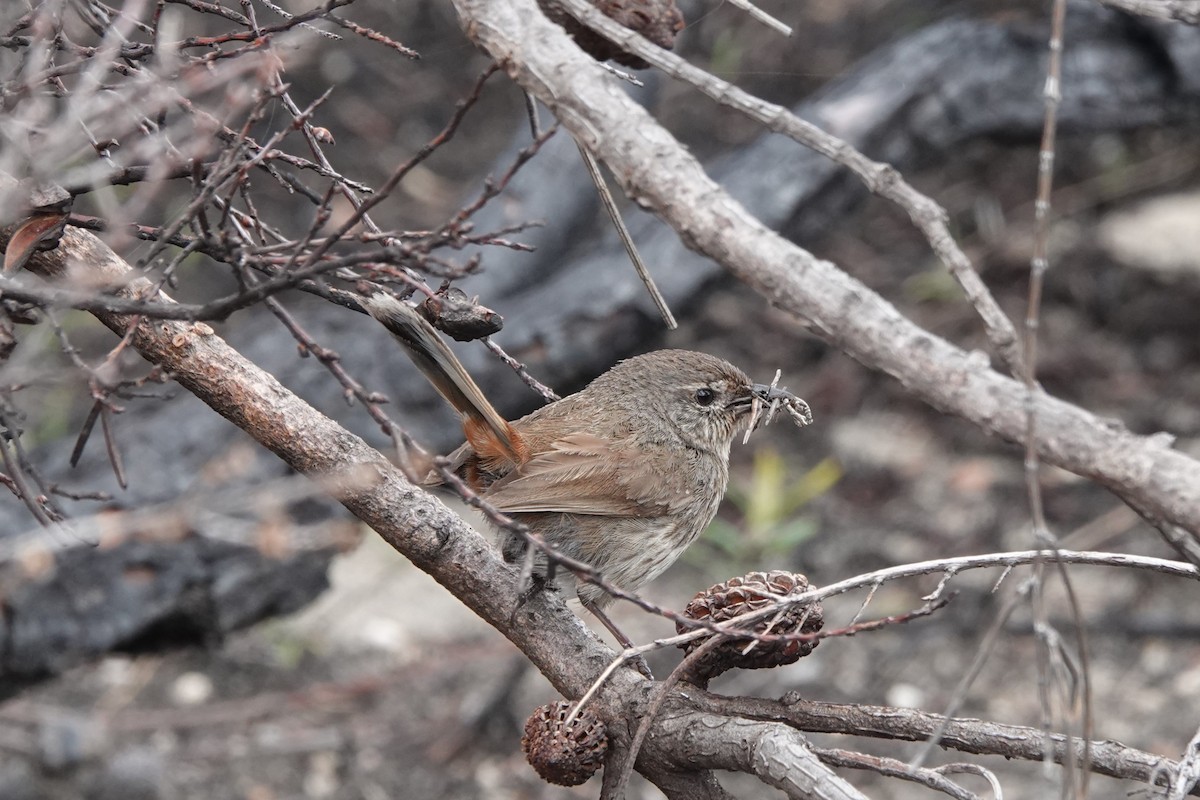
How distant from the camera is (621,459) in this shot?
381cm

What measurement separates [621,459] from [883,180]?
2.17 meters

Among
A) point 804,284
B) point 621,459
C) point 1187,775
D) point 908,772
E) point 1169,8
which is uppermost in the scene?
point 1169,8

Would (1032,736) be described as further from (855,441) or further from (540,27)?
(855,441)

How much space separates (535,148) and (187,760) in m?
4.00

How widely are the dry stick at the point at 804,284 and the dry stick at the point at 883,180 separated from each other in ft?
0.06

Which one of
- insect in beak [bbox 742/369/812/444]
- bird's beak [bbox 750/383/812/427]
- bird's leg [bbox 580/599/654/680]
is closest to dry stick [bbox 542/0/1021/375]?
bird's leg [bbox 580/599/654/680]

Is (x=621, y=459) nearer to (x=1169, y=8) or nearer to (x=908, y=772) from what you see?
(x=908, y=772)

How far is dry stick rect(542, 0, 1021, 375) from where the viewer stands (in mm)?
1596

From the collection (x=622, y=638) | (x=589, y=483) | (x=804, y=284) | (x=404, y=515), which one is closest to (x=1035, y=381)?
(x=804, y=284)

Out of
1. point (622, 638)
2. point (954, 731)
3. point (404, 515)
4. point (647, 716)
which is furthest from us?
point (622, 638)

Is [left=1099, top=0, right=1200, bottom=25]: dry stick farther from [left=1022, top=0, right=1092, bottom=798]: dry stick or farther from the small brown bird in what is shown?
the small brown bird

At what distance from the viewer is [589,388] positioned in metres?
4.05

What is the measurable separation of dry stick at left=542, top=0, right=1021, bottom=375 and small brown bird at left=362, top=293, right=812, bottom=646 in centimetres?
125

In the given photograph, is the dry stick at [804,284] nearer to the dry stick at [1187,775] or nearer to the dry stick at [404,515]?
the dry stick at [1187,775]
